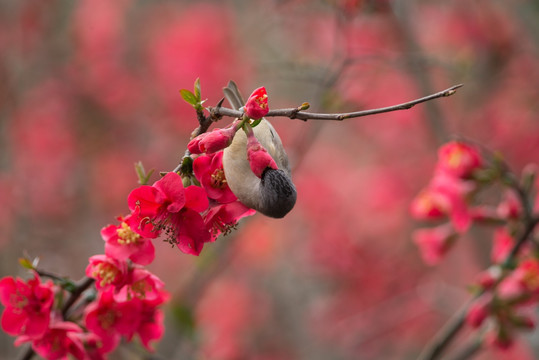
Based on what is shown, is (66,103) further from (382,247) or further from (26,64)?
(382,247)

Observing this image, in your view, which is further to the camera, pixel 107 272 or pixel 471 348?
pixel 471 348

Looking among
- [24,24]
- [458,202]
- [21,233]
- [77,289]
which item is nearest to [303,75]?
[458,202]

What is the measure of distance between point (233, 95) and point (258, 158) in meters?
0.15

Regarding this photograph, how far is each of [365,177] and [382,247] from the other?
0.81 meters

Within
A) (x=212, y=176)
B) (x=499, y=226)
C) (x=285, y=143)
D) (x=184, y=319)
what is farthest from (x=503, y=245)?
(x=285, y=143)

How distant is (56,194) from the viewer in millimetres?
3803

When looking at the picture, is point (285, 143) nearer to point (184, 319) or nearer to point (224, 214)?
point (184, 319)

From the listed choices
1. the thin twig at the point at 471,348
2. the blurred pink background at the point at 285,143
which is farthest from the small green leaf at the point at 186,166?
the blurred pink background at the point at 285,143

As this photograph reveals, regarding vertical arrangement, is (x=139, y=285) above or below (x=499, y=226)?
below

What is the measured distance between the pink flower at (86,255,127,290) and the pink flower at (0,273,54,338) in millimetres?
113

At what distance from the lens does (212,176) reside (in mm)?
839

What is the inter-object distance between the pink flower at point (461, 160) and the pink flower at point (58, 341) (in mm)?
989

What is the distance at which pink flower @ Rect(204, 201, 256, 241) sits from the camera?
0.86 m

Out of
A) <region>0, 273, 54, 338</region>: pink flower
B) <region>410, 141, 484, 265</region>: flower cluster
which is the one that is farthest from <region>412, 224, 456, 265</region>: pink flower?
<region>0, 273, 54, 338</region>: pink flower
